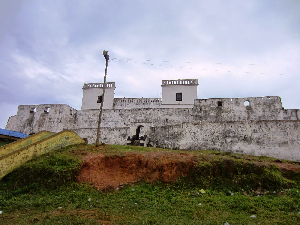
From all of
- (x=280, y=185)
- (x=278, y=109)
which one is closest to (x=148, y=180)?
(x=280, y=185)

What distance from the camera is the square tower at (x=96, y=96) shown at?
2269cm

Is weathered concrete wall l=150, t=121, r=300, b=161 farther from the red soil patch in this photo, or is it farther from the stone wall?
the red soil patch

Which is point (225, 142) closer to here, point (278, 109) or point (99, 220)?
point (278, 109)

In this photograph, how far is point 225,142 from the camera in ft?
48.8

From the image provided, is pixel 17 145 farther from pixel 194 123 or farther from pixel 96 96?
pixel 96 96

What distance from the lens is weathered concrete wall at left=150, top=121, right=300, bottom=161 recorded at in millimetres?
13570

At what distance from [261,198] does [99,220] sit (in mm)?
5085

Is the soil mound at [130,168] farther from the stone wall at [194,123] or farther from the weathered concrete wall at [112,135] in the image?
the weathered concrete wall at [112,135]

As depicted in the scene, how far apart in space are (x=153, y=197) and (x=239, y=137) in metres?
9.00

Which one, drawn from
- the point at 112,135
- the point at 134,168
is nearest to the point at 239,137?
the point at 134,168

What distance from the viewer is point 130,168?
9.29m

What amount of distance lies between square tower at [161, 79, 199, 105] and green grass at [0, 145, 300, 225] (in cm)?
1261

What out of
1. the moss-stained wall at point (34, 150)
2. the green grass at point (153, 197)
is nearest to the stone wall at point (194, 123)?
the green grass at point (153, 197)

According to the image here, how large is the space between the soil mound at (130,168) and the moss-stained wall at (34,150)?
2198 millimetres
